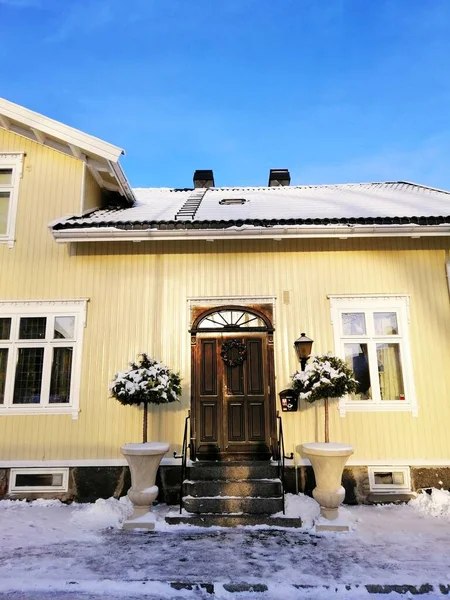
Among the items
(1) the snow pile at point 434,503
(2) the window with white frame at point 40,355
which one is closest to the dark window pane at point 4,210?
(2) the window with white frame at point 40,355

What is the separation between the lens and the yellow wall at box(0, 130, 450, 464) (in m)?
7.11

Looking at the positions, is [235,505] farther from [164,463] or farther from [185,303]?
[185,303]

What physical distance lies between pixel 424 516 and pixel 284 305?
3712mm

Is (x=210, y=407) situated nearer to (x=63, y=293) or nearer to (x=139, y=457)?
(x=139, y=457)

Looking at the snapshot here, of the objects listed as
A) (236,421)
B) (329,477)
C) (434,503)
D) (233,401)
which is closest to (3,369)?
(233,401)

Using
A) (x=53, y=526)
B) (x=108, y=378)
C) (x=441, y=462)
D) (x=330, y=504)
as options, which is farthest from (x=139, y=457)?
(x=441, y=462)

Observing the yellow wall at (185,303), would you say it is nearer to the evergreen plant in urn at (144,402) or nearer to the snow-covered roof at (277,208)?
the snow-covered roof at (277,208)

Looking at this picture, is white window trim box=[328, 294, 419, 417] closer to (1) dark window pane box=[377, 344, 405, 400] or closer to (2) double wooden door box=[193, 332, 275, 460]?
(1) dark window pane box=[377, 344, 405, 400]

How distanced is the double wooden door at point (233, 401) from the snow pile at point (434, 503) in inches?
91.8

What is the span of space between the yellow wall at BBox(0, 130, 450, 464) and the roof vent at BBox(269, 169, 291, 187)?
7.00m

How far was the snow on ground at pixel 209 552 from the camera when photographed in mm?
4035

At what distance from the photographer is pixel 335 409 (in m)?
7.18

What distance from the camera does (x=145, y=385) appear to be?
21.0ft

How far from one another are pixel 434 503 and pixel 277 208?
19.0ft
